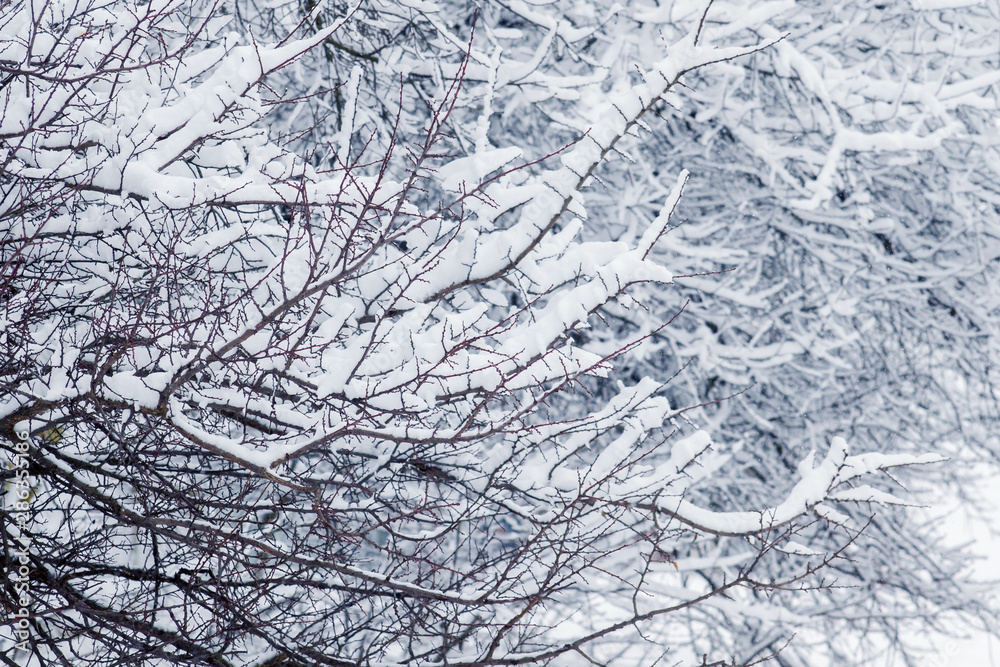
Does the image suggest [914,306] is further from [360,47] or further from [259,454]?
[259,454]

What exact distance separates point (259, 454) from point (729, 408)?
4.12 meters

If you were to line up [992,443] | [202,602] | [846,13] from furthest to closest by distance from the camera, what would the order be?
1. [992,443]
2. [846,13]
3. [202,602]

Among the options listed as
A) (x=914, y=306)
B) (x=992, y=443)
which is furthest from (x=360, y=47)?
(x=992, y=443)

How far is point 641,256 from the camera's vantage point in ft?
7.09

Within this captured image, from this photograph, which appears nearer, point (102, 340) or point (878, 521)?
point (102, 340)

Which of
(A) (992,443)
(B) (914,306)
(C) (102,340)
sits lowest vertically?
(C) (102,340)

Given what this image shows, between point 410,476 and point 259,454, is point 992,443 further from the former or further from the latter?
point 259,454

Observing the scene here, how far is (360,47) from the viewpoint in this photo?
183 inches

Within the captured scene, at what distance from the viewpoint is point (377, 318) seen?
2467 millimetres

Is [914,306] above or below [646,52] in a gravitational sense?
below

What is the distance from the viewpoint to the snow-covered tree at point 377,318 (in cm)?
218

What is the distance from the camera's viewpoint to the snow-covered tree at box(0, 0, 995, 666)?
7.16 feet

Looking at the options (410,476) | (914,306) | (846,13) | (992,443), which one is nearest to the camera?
(410,476)

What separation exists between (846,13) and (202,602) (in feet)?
16.7
